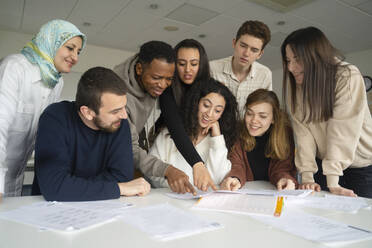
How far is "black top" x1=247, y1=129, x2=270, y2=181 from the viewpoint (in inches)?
64.6

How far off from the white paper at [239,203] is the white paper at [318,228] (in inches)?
2.3

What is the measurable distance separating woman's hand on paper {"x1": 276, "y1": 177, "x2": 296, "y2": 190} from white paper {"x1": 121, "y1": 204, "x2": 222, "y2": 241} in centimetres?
62

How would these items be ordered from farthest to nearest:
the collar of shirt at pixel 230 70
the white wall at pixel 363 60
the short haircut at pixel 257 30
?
the white wall at pixel 363 60 → the collar of shirt at pixel 230 70 → the short haircut at pixel 257 30

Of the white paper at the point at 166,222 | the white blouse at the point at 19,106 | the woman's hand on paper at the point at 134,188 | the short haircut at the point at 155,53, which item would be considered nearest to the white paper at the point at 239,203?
the white paper at the point at 166,222

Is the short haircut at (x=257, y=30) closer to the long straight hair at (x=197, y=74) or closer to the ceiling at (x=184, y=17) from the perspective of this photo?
the long straight hair at (x=197, y=74)

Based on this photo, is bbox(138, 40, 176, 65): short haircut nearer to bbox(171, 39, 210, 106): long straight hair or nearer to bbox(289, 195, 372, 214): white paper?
bbox(171, 39, 210, 106): long straight hair

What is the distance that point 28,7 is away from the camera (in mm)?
3607

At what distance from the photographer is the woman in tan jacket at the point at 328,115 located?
129 cm

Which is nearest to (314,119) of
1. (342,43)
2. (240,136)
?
(240,136)

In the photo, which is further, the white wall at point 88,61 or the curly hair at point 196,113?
the white wall at point 88,61

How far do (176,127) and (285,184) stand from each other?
0.63 metres

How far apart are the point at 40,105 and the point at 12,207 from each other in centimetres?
72

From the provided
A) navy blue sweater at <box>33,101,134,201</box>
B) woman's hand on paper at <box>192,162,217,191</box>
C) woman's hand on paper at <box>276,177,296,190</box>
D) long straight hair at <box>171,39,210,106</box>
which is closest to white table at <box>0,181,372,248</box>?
navy blue sweater at <box>33,101,134,201</box>

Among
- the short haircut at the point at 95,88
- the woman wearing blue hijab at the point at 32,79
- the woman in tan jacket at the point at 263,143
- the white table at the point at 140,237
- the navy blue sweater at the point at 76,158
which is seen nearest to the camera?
the white table at the point at 140,237
